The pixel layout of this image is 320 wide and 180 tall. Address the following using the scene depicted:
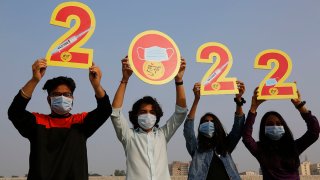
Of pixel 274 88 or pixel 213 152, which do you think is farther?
pixel 274 88

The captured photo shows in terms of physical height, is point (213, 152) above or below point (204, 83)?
below

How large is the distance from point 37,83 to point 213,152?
2.84 metres

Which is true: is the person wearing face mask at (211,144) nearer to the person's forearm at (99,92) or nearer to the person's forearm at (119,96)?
the person's forearm at (119,96)

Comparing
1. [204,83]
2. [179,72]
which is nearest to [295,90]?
[204,83]

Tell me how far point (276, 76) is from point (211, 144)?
174cm

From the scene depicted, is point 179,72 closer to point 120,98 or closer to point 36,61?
point 120,98

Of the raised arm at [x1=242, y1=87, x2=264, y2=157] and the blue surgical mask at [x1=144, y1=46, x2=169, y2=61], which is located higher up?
the blue surgical mask at [x1=144, y1=46, x2=169, y2=61]

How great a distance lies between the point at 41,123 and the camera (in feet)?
13.6

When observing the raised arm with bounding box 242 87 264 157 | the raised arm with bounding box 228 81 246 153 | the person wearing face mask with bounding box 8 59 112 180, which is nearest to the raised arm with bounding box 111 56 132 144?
the person wearing face mask with bounding box 8 59 112 180

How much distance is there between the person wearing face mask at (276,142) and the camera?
18.4 ft

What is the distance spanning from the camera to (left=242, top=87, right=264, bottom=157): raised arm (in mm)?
5773

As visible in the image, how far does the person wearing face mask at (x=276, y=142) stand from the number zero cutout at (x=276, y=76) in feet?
0.64

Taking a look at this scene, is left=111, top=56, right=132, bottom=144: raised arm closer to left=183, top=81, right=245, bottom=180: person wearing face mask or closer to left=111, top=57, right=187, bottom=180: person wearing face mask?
left=111, top=57, right=187, bottom=180: person wearing face mask

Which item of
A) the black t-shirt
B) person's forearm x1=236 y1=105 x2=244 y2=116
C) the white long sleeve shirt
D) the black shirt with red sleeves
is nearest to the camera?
the black shirt with red sleeves
